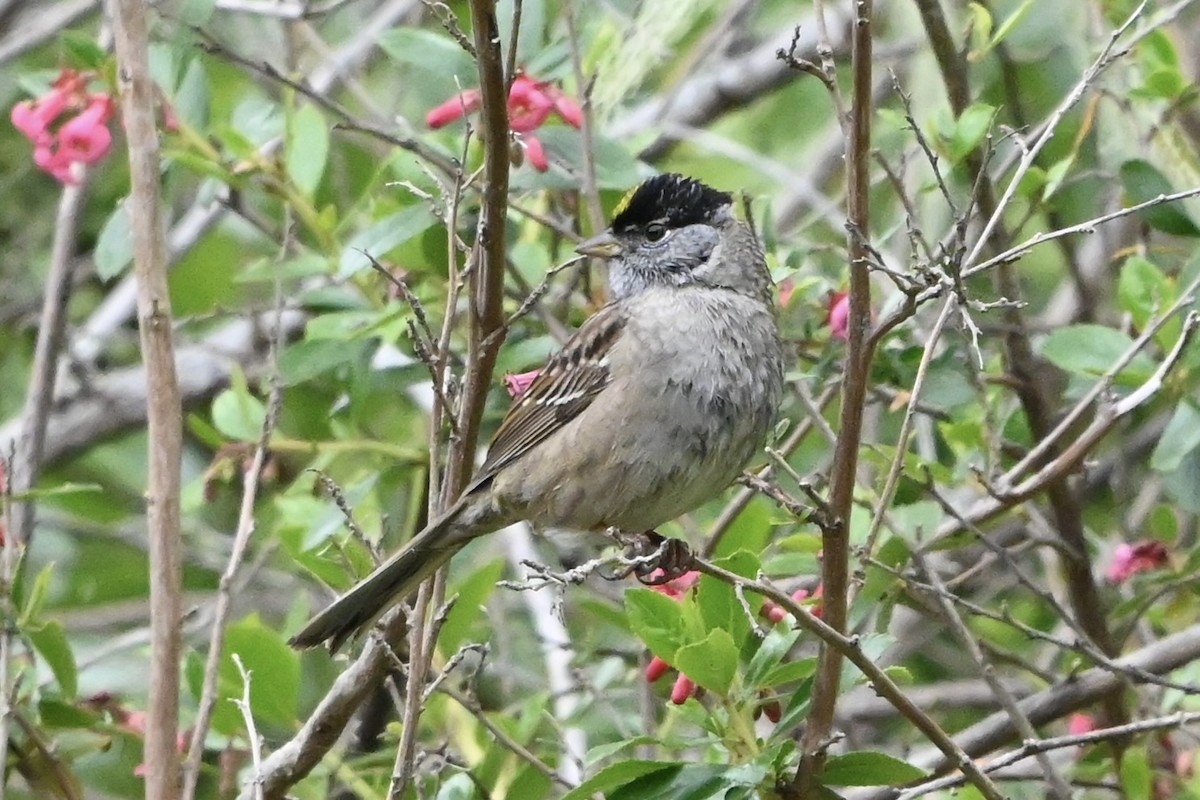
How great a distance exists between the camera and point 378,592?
286 cm

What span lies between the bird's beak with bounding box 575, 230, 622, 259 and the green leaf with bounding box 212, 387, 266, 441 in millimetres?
741

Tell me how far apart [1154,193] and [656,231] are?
3.17 ft

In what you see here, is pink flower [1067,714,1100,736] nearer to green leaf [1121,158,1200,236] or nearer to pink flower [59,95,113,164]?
green leaf [1121,158,1200,236]

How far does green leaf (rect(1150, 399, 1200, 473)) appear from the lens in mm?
2959

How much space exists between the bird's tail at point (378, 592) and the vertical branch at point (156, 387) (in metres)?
0.41

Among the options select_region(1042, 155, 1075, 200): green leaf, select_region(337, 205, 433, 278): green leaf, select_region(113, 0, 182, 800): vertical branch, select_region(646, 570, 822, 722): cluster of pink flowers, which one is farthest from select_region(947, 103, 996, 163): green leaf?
select_region(113, 0, 182, 800): vertical branch

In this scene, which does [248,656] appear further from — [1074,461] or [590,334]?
[1074,461]

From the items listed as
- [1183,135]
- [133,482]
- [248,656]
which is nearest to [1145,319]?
[1183,135]

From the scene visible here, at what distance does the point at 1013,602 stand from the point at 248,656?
2.17 metres

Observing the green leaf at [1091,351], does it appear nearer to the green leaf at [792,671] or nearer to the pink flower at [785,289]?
the pink flower at [785,289]

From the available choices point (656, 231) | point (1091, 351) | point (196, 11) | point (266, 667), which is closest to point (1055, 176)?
point (1091, 351)

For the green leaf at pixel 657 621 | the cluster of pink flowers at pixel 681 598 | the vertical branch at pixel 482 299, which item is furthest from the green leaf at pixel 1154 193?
the vertical branch at pixel 482 299

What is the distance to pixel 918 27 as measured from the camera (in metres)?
4.55

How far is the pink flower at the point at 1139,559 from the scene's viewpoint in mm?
3391
